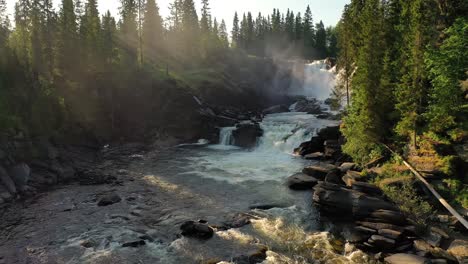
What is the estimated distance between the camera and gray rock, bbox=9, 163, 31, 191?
3188cm

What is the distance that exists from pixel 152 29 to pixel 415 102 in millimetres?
85297

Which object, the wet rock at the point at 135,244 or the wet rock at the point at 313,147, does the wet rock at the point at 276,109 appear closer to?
the wet rock at the point at 313,147

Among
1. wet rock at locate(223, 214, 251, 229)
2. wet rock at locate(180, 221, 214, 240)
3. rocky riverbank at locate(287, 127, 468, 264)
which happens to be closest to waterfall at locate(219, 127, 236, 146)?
rocky riverbank at locate(287, 127, 468, 264)

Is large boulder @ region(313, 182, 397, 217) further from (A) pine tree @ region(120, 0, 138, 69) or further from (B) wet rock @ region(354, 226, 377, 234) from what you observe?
(A) pine tree @ region(120, 0, 138, 69)

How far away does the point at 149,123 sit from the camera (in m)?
63.0

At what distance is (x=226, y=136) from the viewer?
59.0 meters

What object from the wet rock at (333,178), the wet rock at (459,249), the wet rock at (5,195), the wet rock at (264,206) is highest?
the wet rock at (333,178)

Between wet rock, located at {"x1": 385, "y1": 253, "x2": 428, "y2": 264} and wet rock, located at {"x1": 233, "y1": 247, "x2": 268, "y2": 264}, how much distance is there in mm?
6441

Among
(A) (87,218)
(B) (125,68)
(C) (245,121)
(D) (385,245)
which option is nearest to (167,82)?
(B) (125,68)

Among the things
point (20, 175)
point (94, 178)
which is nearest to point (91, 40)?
point (94, 178)

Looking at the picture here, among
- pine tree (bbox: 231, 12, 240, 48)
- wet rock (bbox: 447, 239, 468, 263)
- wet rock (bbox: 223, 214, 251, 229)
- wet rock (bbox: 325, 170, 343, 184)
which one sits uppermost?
pine tree (bbox: 231, 12, 240, 48)

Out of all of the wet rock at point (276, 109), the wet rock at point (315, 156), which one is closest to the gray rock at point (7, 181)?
the wet rock at point (315, 156)

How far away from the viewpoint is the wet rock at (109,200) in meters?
29.0

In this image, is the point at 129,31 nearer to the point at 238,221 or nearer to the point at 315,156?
the point at 315,156
